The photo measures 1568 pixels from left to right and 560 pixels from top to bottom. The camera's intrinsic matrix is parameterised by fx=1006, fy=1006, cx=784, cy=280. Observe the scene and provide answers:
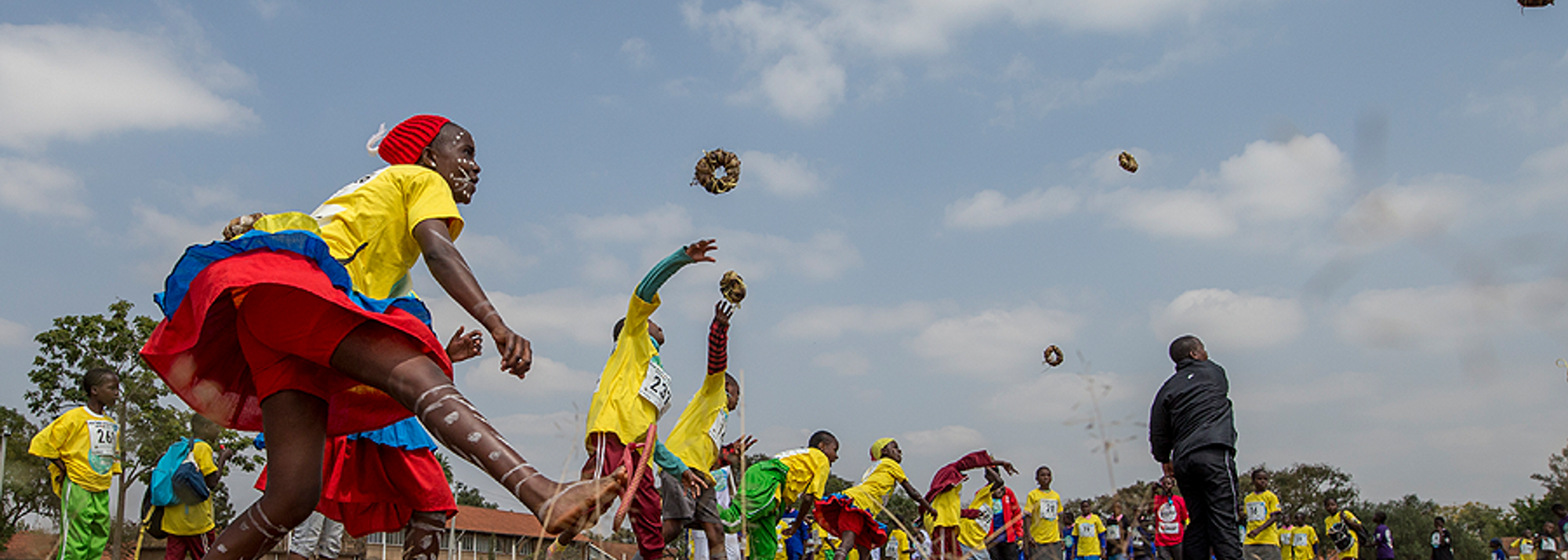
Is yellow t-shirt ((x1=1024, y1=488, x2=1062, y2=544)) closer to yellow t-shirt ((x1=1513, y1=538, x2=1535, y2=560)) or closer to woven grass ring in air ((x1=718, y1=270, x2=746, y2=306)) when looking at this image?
woven grass ring in air ((x1=718, y1=270, x2=746, y2=306))

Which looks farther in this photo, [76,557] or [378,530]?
[76,557]

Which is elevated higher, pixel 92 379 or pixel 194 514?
pixel 92 379


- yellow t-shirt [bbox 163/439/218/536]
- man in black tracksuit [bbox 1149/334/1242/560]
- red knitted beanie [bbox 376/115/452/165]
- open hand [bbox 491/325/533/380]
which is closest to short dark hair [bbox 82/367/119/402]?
yellow t-shirt [bbox 163/439/218/536]

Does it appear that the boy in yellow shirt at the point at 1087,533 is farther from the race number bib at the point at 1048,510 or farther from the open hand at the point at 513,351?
the open hand at the point at 513,351

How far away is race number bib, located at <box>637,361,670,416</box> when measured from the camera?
5.55 metres

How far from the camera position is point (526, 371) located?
7.80 feet

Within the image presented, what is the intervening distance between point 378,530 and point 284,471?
130cm

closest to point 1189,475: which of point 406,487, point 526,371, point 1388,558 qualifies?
point 406,487

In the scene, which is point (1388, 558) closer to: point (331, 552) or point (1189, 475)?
point (1189, 475)

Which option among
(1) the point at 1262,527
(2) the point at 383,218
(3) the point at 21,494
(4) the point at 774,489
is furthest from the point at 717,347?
(1) the point at 1262,527

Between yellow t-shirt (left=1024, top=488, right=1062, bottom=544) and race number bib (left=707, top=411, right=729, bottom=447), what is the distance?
30.7 ft

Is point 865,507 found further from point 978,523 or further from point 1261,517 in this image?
point 1261,517

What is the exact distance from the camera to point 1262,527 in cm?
1405

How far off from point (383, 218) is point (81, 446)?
20.4 ft
